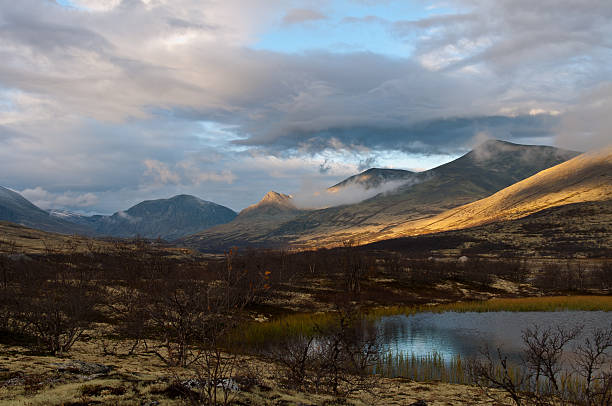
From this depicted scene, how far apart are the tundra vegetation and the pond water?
3.31 m

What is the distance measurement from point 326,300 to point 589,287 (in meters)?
101

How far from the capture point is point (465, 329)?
64188 millimetres

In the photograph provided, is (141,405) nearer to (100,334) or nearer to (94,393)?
(94,393)

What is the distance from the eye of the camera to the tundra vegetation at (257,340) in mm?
18656

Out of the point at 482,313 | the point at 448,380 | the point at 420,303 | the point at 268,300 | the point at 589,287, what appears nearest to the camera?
the point at 448,380

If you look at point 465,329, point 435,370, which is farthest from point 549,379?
point 465,329

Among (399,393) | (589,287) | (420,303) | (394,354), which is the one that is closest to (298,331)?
(394,354)

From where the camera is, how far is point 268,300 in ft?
293

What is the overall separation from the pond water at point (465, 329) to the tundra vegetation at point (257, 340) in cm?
331

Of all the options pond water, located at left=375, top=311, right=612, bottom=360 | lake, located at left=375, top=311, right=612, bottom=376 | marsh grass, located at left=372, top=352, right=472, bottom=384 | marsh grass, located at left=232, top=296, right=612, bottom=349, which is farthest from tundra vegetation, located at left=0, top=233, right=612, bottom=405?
pond water, located at left=375, top=311, right=612, bottom=360

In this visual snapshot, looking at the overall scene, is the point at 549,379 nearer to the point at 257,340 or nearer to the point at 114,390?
the point at 114,390

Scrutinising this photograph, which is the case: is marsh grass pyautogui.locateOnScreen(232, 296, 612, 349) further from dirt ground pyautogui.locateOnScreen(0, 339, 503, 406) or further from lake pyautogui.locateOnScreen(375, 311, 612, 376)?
dirt ground pyautogui.locateOnScreen(0, 339, 503, 406)

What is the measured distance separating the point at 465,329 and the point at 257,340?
35.7m

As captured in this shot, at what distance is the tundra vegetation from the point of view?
18656 millimetres
